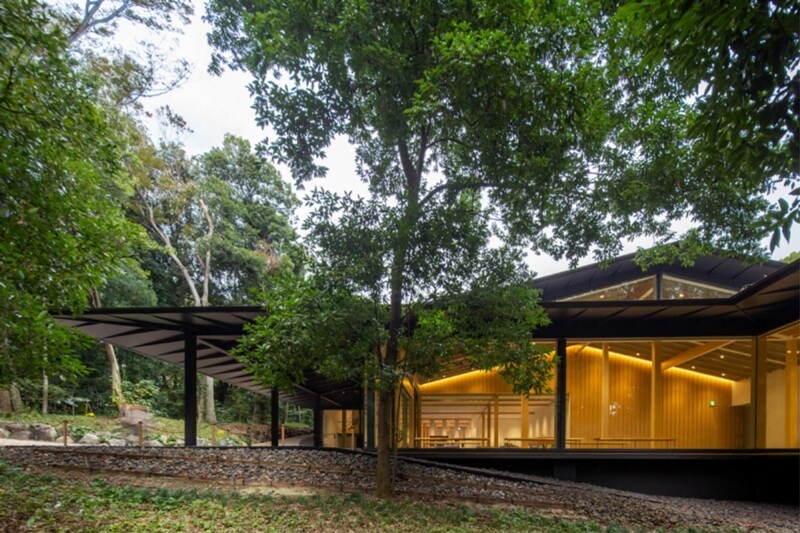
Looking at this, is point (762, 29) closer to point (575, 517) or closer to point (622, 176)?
point (622, 176)

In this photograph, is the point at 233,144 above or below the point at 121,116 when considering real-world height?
above

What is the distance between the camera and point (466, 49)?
166 inches

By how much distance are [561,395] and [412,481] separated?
450 centimetres

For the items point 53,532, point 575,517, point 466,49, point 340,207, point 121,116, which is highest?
point 121,116

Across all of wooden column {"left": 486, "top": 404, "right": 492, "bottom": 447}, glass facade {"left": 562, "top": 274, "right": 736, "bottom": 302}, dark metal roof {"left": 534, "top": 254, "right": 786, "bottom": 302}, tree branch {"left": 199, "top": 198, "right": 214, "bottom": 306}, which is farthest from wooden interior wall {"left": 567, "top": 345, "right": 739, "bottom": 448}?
tree branch {"left": 199, "top": 198, "right": 214, "bottom": 306}

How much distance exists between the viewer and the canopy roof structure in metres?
8.64

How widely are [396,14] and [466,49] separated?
1400mm

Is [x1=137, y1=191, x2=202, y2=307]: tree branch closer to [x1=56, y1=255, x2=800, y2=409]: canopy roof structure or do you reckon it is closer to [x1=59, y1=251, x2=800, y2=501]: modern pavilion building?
[x1=56, y1=255, x2=800, y2=409]: canopy roof structure

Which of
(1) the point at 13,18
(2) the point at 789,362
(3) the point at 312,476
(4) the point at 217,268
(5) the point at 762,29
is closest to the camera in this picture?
(5) the point at 762,29

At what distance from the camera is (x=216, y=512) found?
5.14 meters

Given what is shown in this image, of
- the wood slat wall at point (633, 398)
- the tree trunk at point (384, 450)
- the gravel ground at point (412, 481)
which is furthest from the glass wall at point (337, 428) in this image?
the tree trunk at point (384, 450)

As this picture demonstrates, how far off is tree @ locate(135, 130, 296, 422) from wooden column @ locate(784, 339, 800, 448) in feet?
64.5

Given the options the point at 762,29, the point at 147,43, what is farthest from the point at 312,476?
the point at 147,43

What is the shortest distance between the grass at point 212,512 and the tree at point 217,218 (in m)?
18.0
